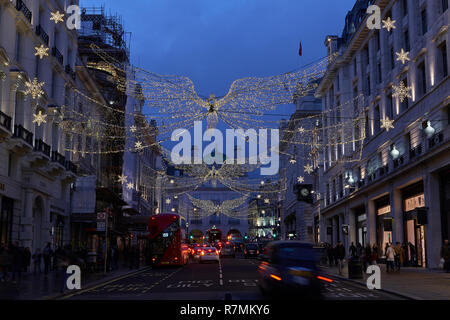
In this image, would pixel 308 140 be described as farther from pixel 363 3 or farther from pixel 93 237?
pixel 93 237

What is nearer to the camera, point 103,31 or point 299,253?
point 299,253

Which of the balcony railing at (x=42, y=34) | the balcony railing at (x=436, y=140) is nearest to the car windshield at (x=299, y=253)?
the balcony railing at (x=436, y=140)

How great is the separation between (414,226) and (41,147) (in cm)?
2496

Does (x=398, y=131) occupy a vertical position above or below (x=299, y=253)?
above

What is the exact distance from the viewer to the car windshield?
17.3 meters

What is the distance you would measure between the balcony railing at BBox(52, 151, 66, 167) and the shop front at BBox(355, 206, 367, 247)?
26.6 meters

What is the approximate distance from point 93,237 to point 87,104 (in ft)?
43.0

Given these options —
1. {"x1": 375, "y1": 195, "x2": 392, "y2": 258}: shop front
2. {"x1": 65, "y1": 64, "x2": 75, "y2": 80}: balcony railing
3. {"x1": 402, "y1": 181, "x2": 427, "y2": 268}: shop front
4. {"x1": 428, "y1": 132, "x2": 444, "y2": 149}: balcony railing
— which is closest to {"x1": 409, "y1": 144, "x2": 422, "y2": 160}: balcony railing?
{"x1": 428, "y1": 132, "x2": 444, "y2": 149}: balcony railing

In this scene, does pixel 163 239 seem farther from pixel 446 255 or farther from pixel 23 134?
Result: pixel 446 255

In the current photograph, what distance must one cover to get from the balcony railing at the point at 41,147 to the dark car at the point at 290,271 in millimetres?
21074

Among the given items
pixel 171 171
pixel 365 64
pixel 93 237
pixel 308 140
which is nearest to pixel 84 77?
pixel 93 237

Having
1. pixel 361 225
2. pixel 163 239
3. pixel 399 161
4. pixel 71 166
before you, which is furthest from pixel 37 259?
pixel 361 225

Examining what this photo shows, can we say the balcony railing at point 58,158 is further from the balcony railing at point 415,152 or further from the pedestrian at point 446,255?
the pedestrian at point 446,255

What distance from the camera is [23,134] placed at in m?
32.8
